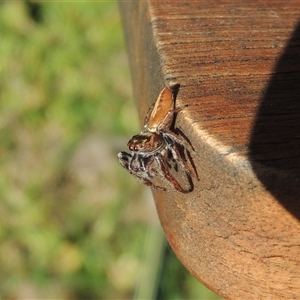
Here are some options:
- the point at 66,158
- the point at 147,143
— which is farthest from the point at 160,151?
the point at 66,158

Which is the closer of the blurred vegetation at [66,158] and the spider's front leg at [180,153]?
the spider's front leg at [180,153]

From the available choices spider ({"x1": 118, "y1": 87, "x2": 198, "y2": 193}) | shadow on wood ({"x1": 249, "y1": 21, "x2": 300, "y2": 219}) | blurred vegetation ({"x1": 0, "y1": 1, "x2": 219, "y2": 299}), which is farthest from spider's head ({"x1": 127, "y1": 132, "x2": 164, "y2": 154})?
blurred vegetation ({"x1": 0, "y1": 1, "x2": 219, "y2": 299})

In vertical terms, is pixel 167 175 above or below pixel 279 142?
below

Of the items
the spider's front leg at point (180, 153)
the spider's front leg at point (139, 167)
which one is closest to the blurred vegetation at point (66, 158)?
the spider's front leg at point (139, 167)

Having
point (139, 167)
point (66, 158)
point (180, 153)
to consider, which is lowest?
point (66, 158)

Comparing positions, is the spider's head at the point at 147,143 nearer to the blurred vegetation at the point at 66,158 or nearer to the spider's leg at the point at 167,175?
the spider's leg at the point at 167,175

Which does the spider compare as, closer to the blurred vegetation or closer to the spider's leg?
the spider's leg

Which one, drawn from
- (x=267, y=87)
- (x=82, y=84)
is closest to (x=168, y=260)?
(x=82, y=84)

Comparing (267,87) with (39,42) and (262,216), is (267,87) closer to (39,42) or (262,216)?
(262,216)

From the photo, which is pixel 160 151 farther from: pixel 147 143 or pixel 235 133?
pixel 235 133
